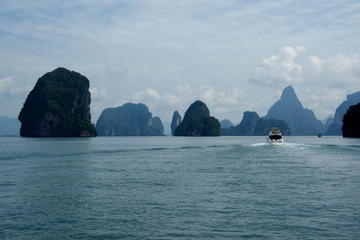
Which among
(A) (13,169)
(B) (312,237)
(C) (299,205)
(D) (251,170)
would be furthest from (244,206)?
(A) (13,169)

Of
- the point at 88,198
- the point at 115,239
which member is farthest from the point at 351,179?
the point at 115,239

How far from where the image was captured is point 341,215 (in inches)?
1078

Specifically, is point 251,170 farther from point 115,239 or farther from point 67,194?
point 115,239

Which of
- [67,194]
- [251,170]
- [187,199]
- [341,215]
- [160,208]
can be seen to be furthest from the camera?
[251,170]

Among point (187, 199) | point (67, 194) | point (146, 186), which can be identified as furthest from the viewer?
point (146, 186)

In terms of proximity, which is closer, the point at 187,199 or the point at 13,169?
the point at 187,199

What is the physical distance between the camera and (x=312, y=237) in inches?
883

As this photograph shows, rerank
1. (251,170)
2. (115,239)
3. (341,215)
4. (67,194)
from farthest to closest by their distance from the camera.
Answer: (251,170), (67,194), (341,215), (115,239)

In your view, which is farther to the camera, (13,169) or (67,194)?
(13,169)

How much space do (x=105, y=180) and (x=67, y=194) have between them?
961 centimetres

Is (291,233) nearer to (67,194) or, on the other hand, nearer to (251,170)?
(67,194)

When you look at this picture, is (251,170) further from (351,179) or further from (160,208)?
(160,208)

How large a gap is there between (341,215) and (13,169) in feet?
150

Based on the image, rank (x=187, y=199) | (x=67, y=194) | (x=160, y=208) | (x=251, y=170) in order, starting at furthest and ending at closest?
(x=251, y=170) → (x=67, y=194) → (x=187, y=199) → (x=160, y=208)
